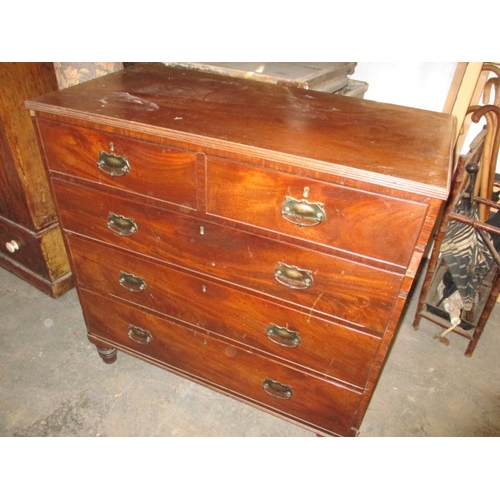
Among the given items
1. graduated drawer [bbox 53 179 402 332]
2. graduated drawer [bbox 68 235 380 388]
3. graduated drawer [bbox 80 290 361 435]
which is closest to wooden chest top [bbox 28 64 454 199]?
graduated drawer [bbox 53 179 402 332]

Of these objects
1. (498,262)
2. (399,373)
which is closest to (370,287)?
(498,262)

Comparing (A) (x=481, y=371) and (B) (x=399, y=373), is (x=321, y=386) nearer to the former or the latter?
(B) (x=399, y=373)

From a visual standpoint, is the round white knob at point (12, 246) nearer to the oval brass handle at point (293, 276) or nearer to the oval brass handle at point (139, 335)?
the oval brass handle at point (139, 335)

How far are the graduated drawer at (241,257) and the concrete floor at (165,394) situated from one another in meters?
0.80

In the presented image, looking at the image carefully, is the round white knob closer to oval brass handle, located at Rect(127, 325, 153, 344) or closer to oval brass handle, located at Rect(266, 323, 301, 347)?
oval brass handle, located at Rect(127, 325, 153, 344)

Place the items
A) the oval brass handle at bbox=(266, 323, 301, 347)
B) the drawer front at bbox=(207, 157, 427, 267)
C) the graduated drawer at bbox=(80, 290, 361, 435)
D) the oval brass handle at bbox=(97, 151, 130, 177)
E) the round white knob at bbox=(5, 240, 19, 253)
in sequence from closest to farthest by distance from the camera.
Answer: the drawer front at bbox=(207, 157, 427, 267), the oval brass handle at bbox=(97, 151, 130, 177), the oval brass handle at bbox=(266, 323, 301, 347), the graduated drawer at bbox=(80, 290, 361, 435), the round white knob at bbox=(5, 240, 19, 253)

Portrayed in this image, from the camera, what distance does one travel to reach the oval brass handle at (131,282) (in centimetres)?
156

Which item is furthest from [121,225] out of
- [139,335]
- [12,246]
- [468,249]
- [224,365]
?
[468,249]

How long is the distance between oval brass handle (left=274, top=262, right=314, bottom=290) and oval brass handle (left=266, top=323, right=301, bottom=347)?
0.67ft

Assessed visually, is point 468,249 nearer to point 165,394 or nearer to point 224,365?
point 224,365

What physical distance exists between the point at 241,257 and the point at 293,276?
180 millimetres

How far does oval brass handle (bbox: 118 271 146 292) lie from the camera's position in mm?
1564

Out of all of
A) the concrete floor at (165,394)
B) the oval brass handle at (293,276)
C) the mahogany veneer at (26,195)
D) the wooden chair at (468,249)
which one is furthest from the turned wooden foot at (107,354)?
the wooden chair at (468,249)

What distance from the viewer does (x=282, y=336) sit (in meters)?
1.38
